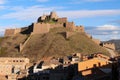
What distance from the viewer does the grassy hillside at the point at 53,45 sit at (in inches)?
5173

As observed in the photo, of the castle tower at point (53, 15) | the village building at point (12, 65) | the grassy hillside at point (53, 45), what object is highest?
the castle tower at point (53, 15)

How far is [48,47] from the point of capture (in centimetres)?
13550

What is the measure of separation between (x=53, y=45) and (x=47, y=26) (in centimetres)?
Answer: 1379

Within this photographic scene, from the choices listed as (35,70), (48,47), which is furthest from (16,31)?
(35,70)

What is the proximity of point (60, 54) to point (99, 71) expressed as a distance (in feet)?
216

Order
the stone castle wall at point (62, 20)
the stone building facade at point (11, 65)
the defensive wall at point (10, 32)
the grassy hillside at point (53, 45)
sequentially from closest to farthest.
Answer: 1. the stone building facade at point (11, 65)
2. the grassy hillside at point (53, 45)
3. the stone castle wall at point (62, 20)
4. the defensive wall at point (10, 32)

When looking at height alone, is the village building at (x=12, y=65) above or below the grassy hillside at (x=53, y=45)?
below

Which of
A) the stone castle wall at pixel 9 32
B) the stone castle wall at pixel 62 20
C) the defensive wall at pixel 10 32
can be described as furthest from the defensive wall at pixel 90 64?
the stone castle wall at pixel 9 32

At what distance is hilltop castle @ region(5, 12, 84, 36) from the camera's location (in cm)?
14876

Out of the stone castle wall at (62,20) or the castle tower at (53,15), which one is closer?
the stone castle wall at (62,20)

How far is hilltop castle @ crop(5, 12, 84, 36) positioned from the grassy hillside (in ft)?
6.80

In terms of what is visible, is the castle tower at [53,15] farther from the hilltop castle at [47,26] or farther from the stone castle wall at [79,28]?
the stone castle wall at [79,28]

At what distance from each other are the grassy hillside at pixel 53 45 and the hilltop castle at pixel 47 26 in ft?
6.80

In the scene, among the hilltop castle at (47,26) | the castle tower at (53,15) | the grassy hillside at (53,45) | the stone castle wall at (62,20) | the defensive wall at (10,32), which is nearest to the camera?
the grassy hillside at (53,45)
